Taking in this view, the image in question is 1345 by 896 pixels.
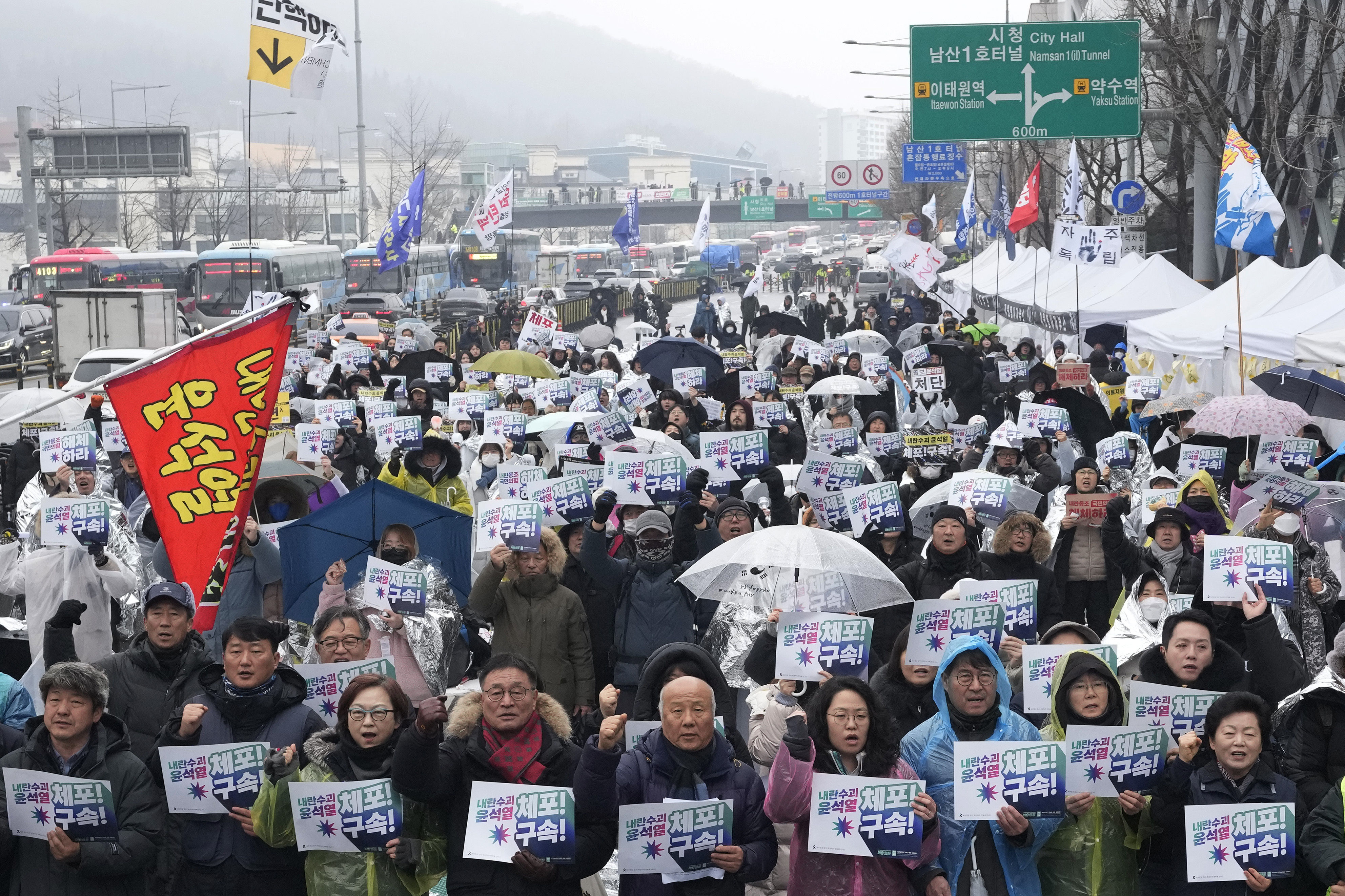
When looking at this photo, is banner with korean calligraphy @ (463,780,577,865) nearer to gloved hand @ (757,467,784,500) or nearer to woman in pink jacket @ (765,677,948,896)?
woman in pink jacket @ (765,677,948,896)

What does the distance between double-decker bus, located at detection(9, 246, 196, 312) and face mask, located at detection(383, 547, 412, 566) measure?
3519 centimetres

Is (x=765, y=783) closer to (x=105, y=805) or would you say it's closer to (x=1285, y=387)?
(x=105, y=805)

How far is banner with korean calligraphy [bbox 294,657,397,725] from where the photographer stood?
578 cm

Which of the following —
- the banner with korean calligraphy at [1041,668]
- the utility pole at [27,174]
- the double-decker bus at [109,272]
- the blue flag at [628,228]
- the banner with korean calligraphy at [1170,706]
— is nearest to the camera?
the banner with korean calligraphy at [1170,706]

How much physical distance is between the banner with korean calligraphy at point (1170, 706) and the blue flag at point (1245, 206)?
945cm

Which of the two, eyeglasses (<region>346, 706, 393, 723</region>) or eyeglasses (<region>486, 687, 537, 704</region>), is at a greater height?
eyeglasses (<region>486, 687, 537, 704</region>)

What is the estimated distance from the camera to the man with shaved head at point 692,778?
4.69 meters

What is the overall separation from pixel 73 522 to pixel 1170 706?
18.3 ft

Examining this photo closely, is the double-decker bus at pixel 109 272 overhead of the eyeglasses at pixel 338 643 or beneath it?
overhead

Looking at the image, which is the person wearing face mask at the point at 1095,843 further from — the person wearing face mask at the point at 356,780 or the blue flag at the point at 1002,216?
the blue flag at the point at 1002,216

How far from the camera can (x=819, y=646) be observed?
19.9ft

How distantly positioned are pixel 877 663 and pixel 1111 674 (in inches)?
82.0

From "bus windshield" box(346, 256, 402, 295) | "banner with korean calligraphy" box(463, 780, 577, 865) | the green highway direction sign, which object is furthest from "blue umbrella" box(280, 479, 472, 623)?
"bus windshield" box(346, 256, 402, 295)

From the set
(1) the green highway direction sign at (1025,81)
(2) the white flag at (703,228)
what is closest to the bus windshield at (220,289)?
(2) the white flag at (703,228)
